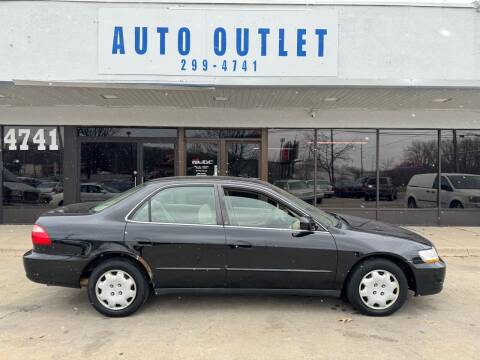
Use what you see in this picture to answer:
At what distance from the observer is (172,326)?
4.04 metres

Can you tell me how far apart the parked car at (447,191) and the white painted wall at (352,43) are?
3.03 meters

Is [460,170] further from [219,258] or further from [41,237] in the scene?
[41,237]

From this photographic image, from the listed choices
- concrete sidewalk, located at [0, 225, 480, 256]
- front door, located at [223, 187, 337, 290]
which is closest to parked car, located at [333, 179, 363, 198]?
concrete sidewalk, located at [0, 225, 480, 256]

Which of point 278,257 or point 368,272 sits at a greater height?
point 278,257

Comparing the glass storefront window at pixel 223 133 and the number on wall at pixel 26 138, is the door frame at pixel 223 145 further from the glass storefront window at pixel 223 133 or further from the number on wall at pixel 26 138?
the number on wall at pixel 26 138

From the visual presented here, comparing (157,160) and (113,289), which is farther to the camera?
(157,160)

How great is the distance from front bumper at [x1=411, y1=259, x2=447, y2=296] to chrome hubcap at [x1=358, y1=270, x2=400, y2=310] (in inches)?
9.8

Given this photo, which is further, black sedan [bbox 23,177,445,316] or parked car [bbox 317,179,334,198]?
parked car [bbox 317,179,334,198]

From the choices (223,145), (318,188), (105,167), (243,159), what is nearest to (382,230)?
(318,188)

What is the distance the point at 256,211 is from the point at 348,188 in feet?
21.2

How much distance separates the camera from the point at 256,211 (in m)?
→ 4.45

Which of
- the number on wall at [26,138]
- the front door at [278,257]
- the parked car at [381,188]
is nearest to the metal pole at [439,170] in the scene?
the parked car at [381,188]

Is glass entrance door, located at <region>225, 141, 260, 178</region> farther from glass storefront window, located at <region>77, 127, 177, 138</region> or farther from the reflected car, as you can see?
glass storefront window, located at <region>77, 127, 177, 138</region>

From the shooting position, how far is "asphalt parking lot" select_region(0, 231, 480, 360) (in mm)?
3500
